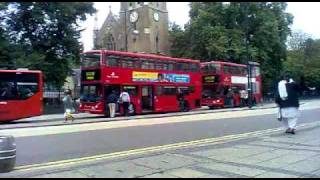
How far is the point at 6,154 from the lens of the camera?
26.5ft

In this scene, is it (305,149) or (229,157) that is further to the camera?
(305,149)

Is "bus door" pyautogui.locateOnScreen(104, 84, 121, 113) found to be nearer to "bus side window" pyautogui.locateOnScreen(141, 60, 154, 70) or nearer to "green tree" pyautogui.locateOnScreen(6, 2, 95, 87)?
"bus side window" pyautogui.locateOnScreen(141, 60, 154, 70)

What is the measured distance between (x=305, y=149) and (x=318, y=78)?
67994 mm

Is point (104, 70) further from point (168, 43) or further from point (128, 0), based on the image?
point (168, 43)

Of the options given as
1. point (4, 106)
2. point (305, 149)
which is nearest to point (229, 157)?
point (305, 149)

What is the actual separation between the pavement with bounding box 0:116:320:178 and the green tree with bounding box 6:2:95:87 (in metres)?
27.0

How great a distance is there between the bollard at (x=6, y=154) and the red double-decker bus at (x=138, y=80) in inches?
803

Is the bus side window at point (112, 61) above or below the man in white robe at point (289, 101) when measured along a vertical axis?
above

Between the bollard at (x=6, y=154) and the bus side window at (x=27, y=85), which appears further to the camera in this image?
the bus side window at (x=27, y=85)

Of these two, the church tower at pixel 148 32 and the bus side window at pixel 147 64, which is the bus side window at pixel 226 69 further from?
the church tower at pixel 148 32

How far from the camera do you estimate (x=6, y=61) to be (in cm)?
3419

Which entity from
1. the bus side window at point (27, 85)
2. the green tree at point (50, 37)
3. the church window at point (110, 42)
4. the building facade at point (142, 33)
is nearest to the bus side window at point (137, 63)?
the bus side window at point (27, 85)

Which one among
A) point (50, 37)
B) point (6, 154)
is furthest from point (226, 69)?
point (6, 154)

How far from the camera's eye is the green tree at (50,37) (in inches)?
1442
